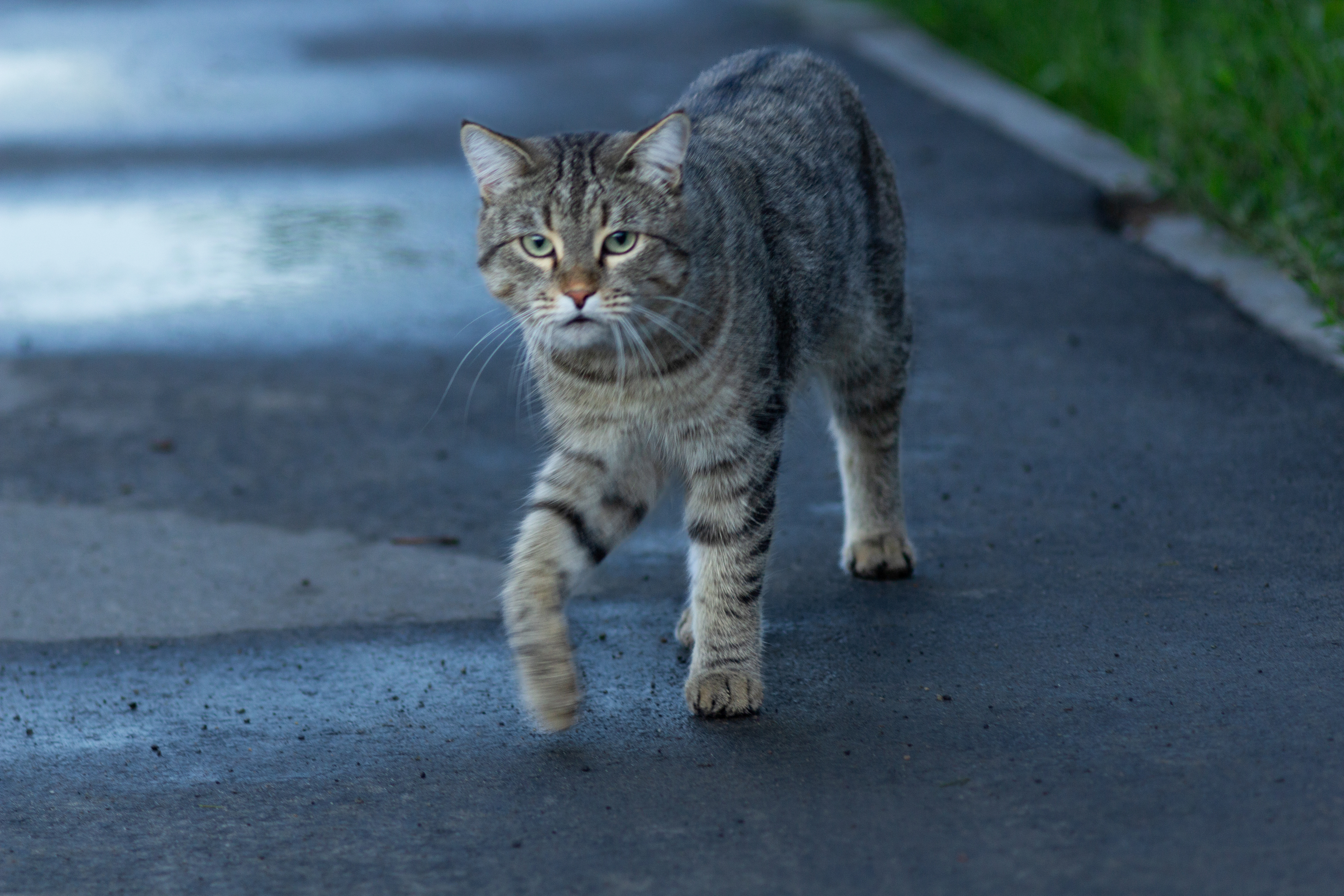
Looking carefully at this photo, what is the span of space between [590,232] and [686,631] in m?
1.15

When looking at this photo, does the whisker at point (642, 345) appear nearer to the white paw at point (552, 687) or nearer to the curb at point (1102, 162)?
the white paw at point (552, 687)

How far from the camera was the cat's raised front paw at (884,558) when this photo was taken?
475cm

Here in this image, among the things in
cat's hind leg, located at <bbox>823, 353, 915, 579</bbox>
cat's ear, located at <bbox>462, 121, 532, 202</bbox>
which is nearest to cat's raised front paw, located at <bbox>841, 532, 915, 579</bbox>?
cat's hind leg, located at <bbox>823, 353, 915, 579</bbox>

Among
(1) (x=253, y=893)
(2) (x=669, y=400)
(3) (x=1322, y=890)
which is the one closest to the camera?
(3) (x=1322, y=890)

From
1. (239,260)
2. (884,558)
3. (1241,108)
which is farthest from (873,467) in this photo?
(239,260)

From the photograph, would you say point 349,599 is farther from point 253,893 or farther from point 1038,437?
point 1038,437

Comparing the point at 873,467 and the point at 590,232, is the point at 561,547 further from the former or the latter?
the point at 873,467

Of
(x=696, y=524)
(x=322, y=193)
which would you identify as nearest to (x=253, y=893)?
(x=696, y=524)

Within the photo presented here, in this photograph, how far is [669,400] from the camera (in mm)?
3928

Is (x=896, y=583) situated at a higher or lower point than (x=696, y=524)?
lower

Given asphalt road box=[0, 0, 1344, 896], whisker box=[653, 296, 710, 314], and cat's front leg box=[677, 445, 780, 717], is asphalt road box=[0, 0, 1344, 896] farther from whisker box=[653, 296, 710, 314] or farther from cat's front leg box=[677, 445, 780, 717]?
whisker box=[653, 296, 710, 314]

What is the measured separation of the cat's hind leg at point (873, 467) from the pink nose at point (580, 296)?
122 centimetres

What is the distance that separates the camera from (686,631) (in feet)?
14.4

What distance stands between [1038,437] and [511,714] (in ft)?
8.29
